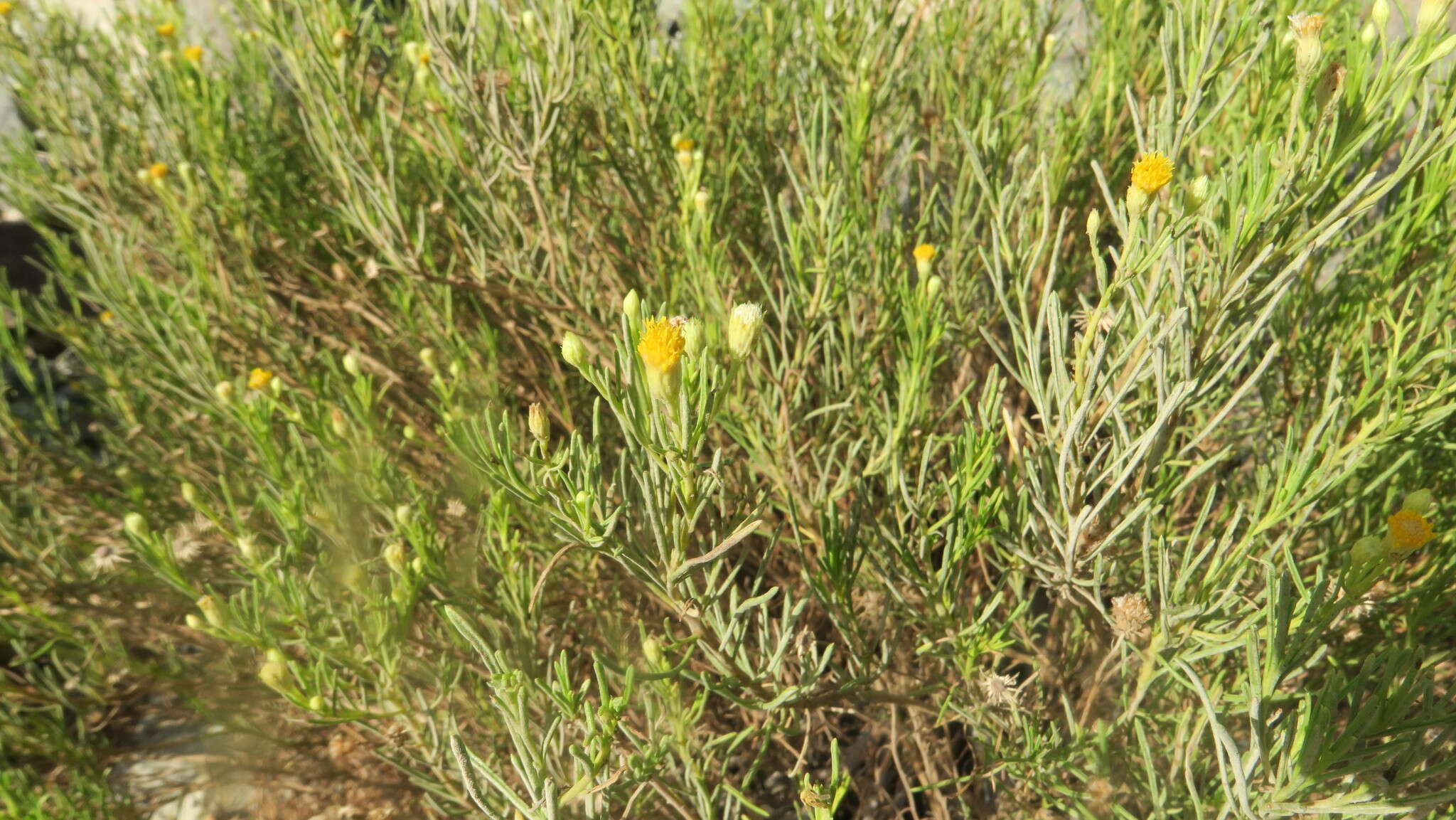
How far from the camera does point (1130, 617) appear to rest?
1178mm

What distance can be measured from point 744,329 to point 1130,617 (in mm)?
644

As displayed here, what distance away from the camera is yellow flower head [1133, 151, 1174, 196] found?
0.99 metres

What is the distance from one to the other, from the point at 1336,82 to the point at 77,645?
287 cm

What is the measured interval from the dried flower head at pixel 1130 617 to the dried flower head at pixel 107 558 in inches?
91.5

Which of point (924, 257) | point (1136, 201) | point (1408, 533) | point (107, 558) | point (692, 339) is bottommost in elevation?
→ point (107, 558)

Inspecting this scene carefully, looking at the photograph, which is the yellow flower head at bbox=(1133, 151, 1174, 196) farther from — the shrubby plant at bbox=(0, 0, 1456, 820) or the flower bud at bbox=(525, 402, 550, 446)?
the flower bud at bbox=(525, 402, 550, 446)

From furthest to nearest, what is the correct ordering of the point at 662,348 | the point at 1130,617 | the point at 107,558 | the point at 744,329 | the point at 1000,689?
the point at 107,558, the point at 1000,689, the point at 1130,617, the point at 744,329, the point at 662,348

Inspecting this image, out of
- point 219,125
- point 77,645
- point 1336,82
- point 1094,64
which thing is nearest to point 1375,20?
point 1336,82

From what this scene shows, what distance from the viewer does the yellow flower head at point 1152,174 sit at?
994 millimetres

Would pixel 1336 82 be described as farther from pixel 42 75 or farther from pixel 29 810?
pixel 42 75

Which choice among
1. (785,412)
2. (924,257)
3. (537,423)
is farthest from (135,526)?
(924,257)

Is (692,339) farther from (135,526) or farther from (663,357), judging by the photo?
(135,526)

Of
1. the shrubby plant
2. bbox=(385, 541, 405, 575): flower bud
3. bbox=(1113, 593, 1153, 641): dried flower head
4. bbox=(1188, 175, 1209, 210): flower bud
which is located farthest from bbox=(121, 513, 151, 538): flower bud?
bbox=(1188, 175, 1209, 210): flower bud

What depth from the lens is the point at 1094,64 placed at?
2.21 metres
